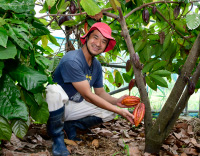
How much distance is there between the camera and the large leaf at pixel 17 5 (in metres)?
0.85

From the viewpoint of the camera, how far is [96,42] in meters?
1.79

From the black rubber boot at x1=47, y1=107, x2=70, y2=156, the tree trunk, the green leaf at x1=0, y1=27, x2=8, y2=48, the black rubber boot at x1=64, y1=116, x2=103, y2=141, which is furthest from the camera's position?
the black rubber boot at x1=64, y1=116, x2=103, y2=141

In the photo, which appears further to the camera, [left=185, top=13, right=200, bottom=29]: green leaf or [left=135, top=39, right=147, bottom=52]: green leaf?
[left=135, top=39, right=147, bottom=52]: green leaf

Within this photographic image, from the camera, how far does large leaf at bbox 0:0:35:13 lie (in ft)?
2.79

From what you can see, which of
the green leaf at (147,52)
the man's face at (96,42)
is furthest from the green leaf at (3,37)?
the green leaf at (147,52)

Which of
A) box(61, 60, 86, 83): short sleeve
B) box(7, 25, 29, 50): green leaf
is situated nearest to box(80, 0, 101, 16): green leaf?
box(7, 25, 29, 50): green leaf

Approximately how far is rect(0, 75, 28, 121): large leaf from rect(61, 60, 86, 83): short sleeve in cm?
82

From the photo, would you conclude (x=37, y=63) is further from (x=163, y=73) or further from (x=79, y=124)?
(x=79, y=124)

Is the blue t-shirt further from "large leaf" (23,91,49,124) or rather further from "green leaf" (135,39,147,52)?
"large leaf" (23,91,49,124)

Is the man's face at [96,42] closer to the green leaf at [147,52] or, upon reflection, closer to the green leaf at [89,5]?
the green leaf at [147,52]

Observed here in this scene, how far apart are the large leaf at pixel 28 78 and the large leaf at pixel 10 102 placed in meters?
0.03

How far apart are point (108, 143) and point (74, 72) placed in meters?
0.71

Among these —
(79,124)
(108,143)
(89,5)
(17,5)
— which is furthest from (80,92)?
(17,5)

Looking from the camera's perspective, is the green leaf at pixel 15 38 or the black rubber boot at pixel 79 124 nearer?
the green leaf at pixel 15 38
